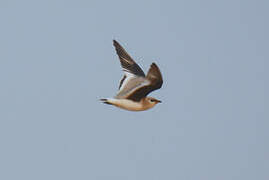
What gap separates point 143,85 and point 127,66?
10.5ft

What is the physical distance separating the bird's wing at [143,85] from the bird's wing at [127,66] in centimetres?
75

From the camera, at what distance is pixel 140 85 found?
16.7 m

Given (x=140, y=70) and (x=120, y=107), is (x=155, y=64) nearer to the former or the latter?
(x=120, y=107)

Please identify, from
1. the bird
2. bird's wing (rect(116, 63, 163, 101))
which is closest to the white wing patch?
the bird

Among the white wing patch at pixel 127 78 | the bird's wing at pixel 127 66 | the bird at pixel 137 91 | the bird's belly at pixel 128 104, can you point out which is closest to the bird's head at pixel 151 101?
the bird at pixel 137 91

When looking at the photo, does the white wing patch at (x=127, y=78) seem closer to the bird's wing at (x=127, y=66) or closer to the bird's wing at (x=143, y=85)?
the bird's wing at (x=127, y=66)

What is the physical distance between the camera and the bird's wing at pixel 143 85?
15.5 m

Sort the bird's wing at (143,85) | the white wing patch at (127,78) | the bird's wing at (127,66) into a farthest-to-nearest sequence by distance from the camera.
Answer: the bird's wing at (127,66) → the white wing patch at (127,78) → the bird's wing at (143,85)

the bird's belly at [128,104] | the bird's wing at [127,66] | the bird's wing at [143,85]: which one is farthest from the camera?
the bird's wing at [127,66]

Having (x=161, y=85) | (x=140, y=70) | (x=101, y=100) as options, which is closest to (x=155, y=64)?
(x=161, y=85)

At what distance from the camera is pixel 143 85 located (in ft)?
54.0

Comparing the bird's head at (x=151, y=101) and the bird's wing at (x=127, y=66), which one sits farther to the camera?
the bird's wing at (x=127, y=66)

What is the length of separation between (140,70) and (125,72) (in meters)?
0.45

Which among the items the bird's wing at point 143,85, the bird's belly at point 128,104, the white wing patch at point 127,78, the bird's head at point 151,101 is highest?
the white wing patch at point 127,78
